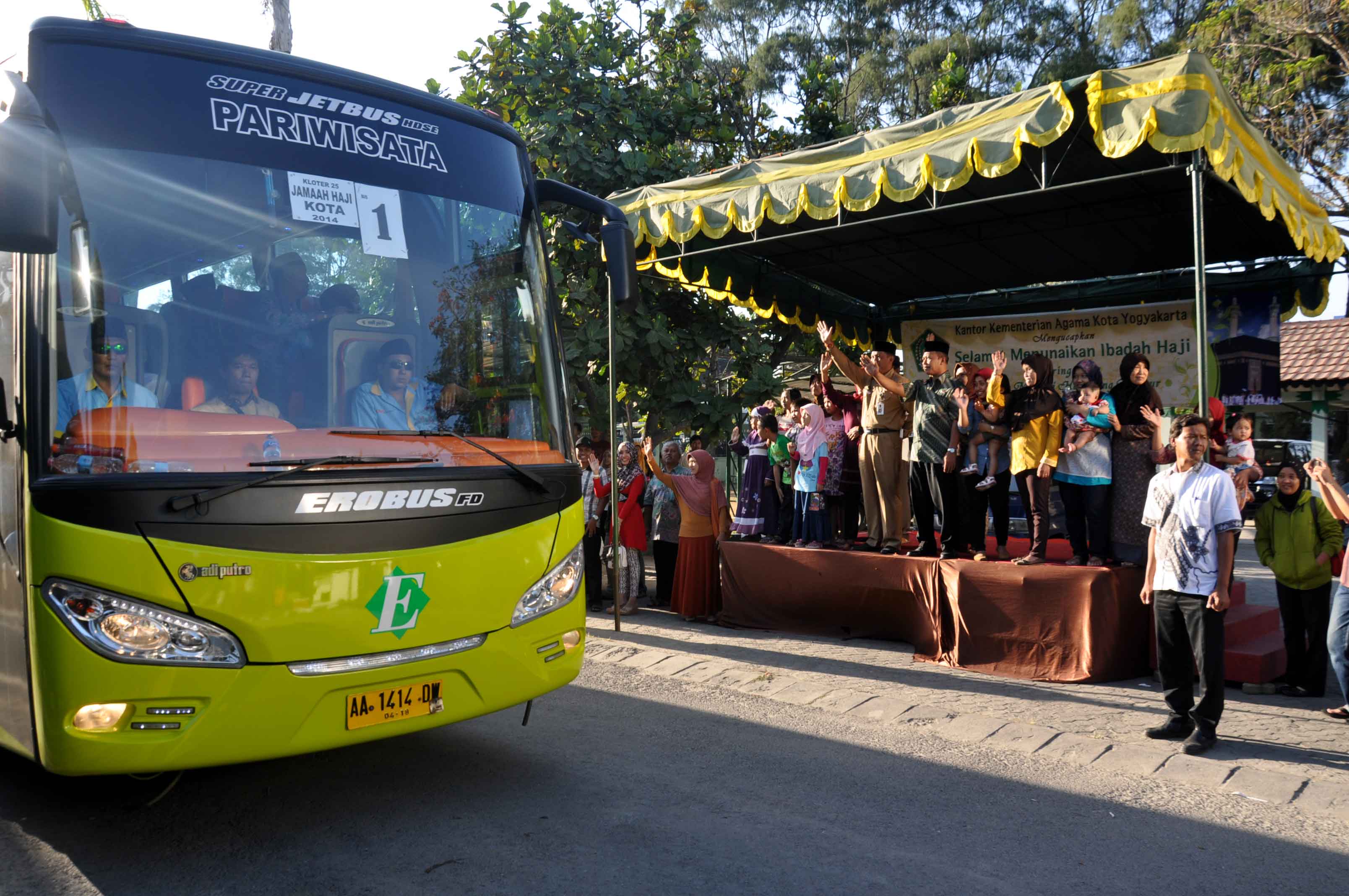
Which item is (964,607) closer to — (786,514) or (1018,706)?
(1018,706)

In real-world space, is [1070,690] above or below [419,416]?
below

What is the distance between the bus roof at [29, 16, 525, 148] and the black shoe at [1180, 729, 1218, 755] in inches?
186

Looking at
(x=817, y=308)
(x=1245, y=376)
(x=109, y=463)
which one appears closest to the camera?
(x=109, y=463)

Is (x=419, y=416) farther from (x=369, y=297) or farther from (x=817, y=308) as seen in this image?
(x=817, y=308)

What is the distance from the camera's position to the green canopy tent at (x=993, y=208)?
6.62m

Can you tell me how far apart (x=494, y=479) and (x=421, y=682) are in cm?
89

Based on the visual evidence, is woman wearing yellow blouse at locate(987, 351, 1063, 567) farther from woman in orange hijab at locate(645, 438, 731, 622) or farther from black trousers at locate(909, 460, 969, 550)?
woman in orange hijab at locate(645, 438, 731, 622)

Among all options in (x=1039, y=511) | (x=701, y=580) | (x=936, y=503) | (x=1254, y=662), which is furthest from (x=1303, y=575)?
(x=701, y=580)

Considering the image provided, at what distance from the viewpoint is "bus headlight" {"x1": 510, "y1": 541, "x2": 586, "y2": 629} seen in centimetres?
438

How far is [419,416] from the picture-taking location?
4191 millimetres

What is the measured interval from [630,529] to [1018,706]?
486 cm

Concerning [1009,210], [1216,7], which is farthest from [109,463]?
[1216,7]

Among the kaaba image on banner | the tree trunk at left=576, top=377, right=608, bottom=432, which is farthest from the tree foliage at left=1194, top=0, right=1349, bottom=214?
the tree trunk at left=576, top=377, right=608, bottom=432

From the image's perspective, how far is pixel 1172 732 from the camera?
5.57 meters
